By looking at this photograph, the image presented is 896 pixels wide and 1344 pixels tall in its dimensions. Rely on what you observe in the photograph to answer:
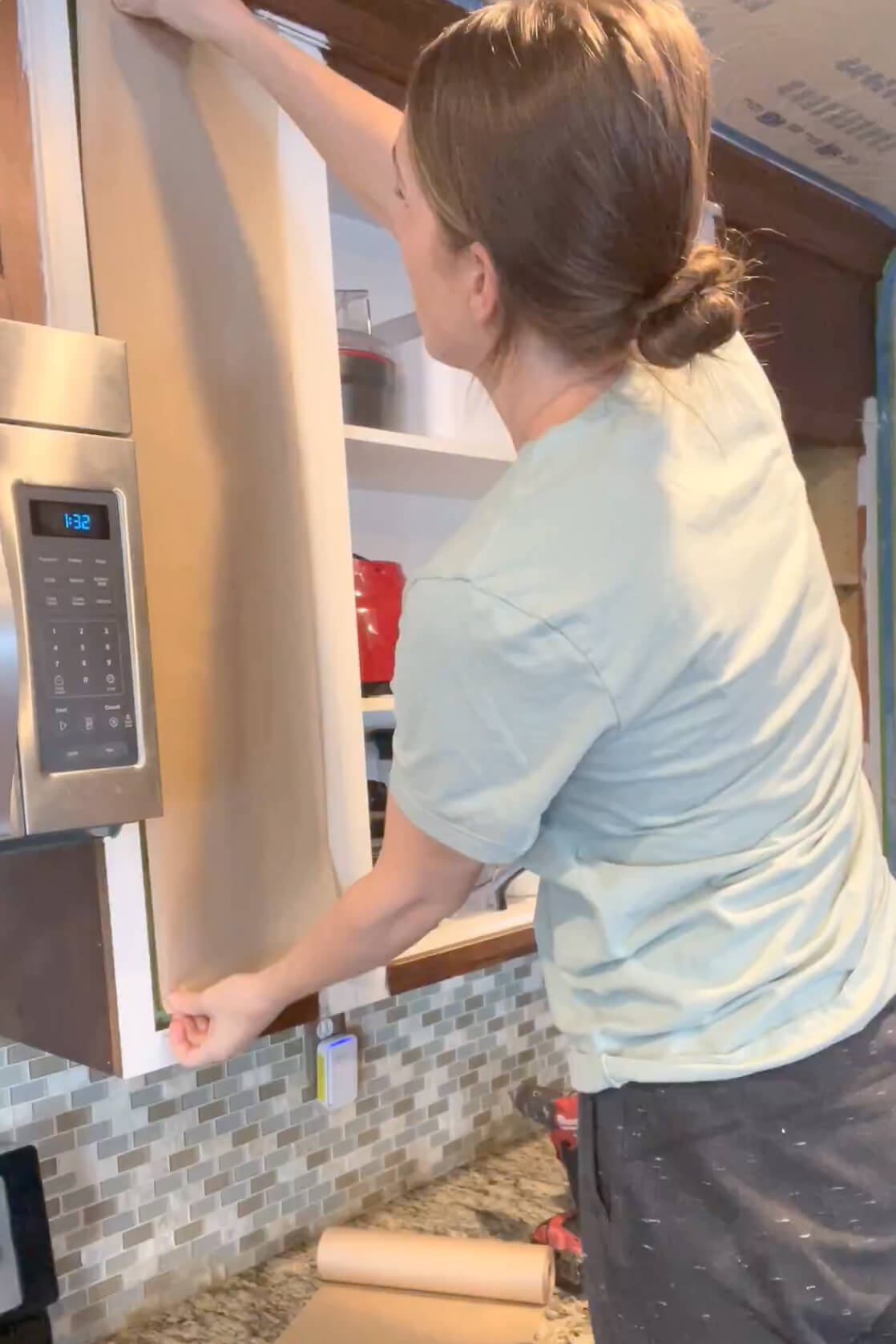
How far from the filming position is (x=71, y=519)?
0.75m

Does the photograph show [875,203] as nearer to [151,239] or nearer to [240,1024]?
[151,239]

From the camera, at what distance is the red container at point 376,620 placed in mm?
1149

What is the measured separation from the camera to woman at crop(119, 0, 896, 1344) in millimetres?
643

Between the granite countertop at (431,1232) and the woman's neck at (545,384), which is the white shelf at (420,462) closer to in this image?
the woman's neck at (545,384)

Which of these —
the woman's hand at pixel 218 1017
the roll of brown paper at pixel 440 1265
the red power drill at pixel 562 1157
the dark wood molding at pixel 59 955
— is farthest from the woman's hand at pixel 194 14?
the roll of brown paper at pixel 440 1265

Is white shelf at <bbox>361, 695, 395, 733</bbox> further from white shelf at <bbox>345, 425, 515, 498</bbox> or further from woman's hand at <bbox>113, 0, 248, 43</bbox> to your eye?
woman's hand at <bbox>113, 0, 248, 43</bbox>

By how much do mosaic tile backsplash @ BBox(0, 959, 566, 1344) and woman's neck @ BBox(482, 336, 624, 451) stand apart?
814mm

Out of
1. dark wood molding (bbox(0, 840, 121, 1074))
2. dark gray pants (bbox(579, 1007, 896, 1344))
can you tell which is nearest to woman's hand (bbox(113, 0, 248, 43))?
dark wood molding (bbox(0, 840, 121, 1074))

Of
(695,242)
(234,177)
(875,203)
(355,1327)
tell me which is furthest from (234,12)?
(875,203)

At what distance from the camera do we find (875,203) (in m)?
1.94

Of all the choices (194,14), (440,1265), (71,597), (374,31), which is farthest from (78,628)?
(440,1265)

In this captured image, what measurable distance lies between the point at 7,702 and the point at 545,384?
41 centimetres

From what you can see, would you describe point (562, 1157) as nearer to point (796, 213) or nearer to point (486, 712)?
point (486, 712)

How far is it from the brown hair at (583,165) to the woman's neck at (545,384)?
1cm
